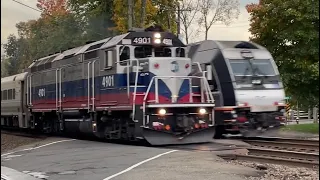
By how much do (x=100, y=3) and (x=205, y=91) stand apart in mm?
16426

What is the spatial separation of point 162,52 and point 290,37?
165 inches

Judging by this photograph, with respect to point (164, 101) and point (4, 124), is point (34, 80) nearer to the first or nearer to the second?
point (4, 124)

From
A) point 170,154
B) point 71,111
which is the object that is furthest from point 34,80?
point 170,154

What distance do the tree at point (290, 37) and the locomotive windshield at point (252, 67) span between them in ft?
3.11

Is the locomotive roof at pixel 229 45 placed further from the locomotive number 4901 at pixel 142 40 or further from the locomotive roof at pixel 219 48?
the locomotive number 4901 at pixel 142 40

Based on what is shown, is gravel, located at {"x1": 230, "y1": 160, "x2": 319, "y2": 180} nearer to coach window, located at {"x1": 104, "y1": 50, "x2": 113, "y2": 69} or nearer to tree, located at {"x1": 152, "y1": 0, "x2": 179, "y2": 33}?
coach window, located at {"x1": 104, "y1": 50, "x2": 113, "y2": 69}

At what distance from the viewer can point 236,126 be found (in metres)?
16.6

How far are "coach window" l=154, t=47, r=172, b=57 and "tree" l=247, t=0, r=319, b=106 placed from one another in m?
3.83

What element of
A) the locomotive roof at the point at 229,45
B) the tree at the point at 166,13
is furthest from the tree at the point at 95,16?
the locomotive roof at the point at 229,45

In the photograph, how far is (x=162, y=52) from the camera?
16.4 m

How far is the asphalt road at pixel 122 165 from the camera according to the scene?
9595mm

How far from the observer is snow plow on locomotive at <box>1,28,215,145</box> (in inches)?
583

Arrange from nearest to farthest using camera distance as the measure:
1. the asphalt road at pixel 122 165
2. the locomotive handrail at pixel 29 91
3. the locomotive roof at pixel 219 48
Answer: the asphalt road at pixel 122 165
the locomotive roof at pixel 219 48
the locomotive handrail at pixel 29 91

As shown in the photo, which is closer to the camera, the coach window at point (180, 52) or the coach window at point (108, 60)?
the coach window at point (108, 60)
